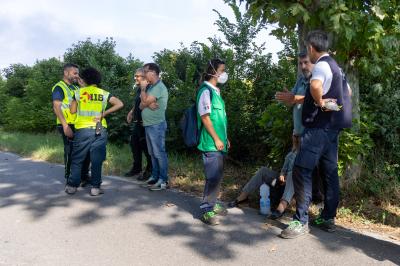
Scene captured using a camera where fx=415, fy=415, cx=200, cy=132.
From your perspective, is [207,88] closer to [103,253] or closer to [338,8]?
[338,8]

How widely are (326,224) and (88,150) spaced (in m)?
3.40

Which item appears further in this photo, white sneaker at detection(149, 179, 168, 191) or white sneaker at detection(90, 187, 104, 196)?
white sneaker at detection(149, 179, 168, 191)

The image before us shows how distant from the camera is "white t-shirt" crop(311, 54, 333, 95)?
4082mm

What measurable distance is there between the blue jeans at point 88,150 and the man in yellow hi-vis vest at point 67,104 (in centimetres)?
26

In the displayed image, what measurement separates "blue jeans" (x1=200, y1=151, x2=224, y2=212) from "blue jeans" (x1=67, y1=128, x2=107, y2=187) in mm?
1848

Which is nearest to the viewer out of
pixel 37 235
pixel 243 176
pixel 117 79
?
pixel 37 235

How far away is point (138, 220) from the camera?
4.97 metres

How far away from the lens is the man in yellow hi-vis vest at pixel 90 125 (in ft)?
19.1

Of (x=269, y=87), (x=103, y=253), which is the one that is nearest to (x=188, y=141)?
(x=103, y=253)

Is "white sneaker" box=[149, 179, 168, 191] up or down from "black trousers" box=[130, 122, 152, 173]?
down

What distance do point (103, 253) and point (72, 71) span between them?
3.34 metres

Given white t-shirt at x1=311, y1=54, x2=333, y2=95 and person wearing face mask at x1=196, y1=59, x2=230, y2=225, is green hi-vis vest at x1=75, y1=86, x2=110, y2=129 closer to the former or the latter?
person wearing face mask at x1=196, y1=59, x2=230, y2=225

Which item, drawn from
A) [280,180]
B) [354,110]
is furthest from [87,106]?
[354,110]

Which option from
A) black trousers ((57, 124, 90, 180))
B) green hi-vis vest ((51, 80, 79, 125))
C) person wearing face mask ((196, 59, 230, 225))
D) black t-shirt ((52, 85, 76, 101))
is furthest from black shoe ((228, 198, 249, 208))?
black t-shirt ((52, 85, 76, 101))
